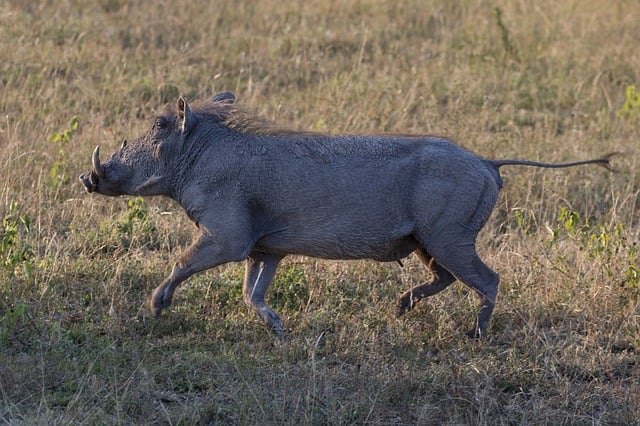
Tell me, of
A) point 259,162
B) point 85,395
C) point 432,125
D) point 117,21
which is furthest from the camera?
point 117,21

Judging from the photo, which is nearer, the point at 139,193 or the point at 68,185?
the point at 139,193

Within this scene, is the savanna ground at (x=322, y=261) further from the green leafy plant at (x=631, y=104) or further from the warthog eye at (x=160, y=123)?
the warthog eye at (x=160, y=123)

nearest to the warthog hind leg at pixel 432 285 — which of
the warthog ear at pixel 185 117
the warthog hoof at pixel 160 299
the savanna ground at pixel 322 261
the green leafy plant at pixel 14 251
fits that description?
the savanna ground at pixel 322 261

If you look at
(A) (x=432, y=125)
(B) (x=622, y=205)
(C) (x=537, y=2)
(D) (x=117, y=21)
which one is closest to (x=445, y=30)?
(C) (x=537, y=2)

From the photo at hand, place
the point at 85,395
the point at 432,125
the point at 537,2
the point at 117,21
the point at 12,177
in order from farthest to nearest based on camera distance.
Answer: the point at 537,2 → the point at 117,21 → the point at 432,125 → the point at 12,177 → the point at 85,395

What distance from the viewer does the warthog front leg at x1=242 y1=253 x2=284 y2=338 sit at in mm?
5984

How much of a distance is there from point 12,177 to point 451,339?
135 inches

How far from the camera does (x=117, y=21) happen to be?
36.3 feet

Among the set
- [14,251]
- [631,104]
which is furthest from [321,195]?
[631,104]

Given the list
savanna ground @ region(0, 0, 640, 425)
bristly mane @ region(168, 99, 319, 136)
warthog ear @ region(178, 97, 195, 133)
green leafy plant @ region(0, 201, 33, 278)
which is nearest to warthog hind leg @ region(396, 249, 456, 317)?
savanna ground @ region(0, 0, 640, 425)

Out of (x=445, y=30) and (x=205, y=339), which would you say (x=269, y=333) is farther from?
(x=445, y=30)

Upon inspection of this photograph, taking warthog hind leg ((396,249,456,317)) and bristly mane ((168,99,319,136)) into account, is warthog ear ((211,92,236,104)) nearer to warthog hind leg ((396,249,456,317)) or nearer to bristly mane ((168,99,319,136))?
bristly mane ((168,99,319,136))

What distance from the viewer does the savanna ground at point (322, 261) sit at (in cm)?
534

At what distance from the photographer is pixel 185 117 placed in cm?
598
